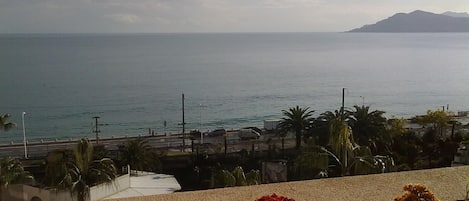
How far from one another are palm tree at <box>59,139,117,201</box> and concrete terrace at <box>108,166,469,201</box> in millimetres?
2977

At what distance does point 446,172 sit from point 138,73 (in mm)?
66489

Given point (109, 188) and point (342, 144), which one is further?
point (109, 188)

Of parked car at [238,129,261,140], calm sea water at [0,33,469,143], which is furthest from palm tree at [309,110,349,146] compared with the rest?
calm sea water at [0,33,469,143]

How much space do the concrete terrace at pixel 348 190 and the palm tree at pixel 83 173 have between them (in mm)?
2977

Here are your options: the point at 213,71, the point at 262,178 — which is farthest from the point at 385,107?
the point at 262,178

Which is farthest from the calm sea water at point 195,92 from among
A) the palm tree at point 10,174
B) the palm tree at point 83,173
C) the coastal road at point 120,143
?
the palm tree at point 83,173

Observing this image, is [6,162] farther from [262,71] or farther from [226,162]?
[262,71]

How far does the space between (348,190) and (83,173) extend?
464 centimetres

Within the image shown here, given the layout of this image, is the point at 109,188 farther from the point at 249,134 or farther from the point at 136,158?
the point at 249,134

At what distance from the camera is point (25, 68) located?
77.1 m

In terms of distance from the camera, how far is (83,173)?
858cm

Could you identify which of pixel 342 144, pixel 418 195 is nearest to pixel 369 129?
pixel 342 144

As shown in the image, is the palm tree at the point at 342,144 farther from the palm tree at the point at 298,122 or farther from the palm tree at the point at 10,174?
the palm tree at the point at 298,122

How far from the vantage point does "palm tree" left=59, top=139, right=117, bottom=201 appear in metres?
8.38
